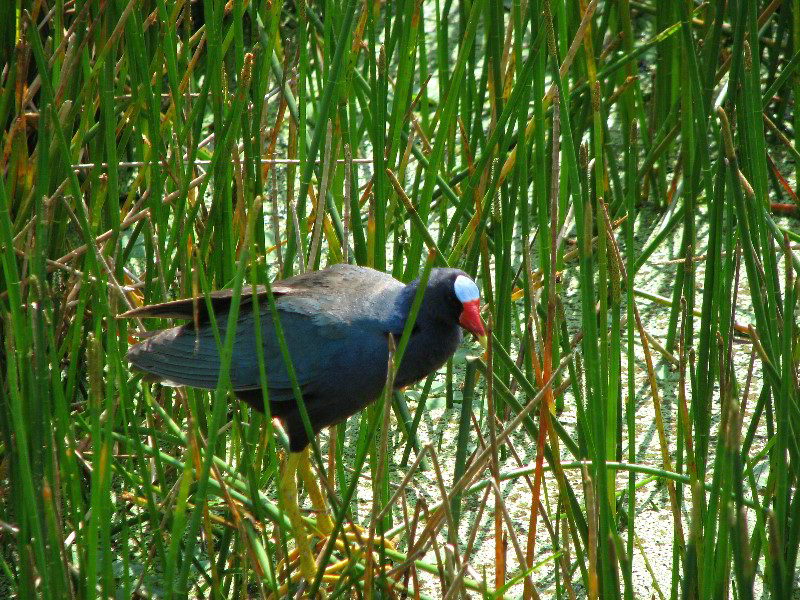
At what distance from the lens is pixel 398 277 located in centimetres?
156

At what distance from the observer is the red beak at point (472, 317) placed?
1231 mm

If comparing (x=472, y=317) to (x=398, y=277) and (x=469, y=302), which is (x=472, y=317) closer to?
(x=469, y=302)

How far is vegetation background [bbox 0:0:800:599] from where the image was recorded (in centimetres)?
92

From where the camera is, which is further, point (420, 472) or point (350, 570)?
point (420, 472)

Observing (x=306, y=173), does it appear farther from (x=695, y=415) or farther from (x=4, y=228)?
(x=695, y=415)

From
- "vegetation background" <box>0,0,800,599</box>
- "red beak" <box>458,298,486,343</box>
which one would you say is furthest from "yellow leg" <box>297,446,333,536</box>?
"red beak" <box>458,298,486,343</box>

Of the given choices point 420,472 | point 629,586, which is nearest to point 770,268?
point 629,586

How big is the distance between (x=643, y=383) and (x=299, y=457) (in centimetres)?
65

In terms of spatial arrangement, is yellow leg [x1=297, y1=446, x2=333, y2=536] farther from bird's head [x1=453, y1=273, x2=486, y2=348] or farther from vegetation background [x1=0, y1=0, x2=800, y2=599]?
bird's head [x1=453, y1=273, x2=486, y2=348]

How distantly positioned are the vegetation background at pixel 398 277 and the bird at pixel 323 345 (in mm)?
44

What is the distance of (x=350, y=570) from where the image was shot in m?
1.05

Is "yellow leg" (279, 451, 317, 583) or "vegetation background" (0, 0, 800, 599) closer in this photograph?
"vegetation background" (0, 0, 800, 599)

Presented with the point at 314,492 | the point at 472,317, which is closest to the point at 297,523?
the point at 314,492

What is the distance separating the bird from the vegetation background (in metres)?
0.04
